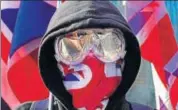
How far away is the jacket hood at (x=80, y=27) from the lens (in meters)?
1.77

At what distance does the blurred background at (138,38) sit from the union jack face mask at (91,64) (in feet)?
2.57

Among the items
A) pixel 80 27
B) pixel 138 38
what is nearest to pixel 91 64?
pixel 80 27

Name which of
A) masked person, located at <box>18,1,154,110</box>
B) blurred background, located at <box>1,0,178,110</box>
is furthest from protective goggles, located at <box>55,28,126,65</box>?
blurred background, located at <box>1,0,178,110</box>

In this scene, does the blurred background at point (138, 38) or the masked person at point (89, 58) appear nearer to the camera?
the masked person at point (89, 58)

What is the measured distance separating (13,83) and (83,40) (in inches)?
53.1

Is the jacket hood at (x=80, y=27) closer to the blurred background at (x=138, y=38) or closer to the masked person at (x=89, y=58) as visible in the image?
the masked person at (x=89, y=58)

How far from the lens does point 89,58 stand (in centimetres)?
185

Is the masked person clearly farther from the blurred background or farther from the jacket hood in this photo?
the blurred background

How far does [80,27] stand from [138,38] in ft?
4.42

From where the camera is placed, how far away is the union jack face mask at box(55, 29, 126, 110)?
5.89 ft

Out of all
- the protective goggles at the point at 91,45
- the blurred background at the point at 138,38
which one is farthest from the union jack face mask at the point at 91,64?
the blurred background at the point at 138,38

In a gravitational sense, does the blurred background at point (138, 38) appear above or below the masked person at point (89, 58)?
below

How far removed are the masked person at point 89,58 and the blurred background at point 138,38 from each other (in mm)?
761

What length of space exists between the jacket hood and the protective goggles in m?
0.03
